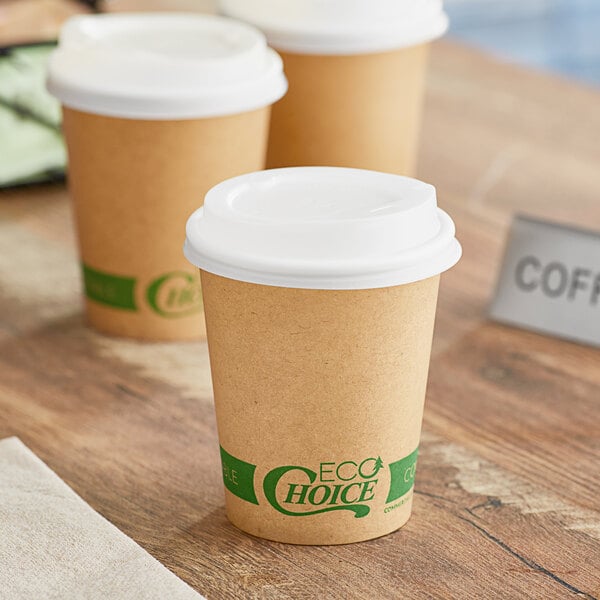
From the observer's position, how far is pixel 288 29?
3.46ft

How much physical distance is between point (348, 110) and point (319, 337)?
509 mm

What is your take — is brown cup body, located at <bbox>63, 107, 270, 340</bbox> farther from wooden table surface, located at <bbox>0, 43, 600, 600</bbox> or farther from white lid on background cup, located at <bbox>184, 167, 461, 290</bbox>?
white lid on background cup, located at <bbox>184, 167, 461, 290</bbox>

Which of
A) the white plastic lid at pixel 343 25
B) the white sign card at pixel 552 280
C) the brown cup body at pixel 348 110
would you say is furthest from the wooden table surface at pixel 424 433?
the white plastic lid at pixel 343 25

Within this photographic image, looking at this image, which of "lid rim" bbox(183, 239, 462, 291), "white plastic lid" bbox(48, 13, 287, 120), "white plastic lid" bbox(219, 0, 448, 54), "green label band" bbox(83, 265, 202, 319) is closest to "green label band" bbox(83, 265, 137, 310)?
"green label band" bbox(83, 265, 202, 319)

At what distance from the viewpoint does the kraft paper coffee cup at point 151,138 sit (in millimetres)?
935

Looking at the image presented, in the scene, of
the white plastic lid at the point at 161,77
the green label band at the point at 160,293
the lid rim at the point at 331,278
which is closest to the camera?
the lid rim at the point at 331,278

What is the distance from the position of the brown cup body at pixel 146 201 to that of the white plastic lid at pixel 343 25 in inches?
3.6

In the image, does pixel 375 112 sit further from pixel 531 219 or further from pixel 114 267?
pixel 114 267

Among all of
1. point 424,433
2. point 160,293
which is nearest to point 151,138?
point 160,293

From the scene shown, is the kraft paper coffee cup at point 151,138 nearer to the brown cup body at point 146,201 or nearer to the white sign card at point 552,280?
the brown cup body at point 146,201

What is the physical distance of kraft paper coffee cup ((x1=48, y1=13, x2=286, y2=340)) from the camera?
0.93 metres

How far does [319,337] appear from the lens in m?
0.64

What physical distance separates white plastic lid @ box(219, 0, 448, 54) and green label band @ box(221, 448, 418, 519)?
491 mm

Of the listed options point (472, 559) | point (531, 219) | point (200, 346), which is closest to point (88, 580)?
point (472, 559)
